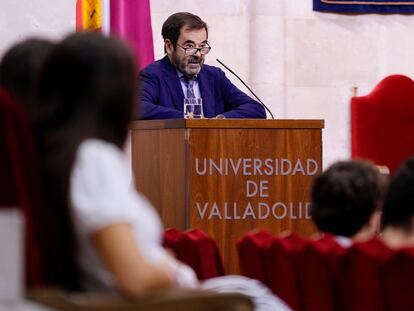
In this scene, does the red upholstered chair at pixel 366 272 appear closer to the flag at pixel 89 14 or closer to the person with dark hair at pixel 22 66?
the person with dark hair at pixel 22 66

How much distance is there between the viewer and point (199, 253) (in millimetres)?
3406

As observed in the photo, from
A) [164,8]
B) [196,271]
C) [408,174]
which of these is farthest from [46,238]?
[164,8]

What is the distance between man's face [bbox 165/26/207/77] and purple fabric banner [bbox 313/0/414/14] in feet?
7.40

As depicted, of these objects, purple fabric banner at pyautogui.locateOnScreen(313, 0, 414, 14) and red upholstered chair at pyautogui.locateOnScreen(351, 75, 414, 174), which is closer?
red upholstered chair at pyautogui.locateOnScreen(351, 75, 414, 174)

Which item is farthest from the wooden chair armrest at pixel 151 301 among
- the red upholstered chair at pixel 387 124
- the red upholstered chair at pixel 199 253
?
the red upholstered chair at pixel 387 124

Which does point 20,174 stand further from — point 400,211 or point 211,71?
point 211,71

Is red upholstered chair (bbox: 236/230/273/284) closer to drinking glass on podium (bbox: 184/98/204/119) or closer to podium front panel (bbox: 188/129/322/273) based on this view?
podium front panel (bbox: 188/129/322/273)

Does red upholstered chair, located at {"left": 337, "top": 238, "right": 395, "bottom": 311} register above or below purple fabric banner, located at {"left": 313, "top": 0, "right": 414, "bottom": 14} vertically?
A: below

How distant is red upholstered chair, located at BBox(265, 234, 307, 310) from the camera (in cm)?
280

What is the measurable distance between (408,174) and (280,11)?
5.39 m

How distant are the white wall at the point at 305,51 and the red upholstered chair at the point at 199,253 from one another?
14.8 feet

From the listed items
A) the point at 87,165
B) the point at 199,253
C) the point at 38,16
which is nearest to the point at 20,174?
the point at 87,165

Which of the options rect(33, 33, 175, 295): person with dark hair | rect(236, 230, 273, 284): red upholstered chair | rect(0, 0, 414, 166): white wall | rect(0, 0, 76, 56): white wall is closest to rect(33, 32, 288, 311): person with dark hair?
rect(33, 33, 175, 295): person with dark hair

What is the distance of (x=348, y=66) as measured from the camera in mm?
8305
